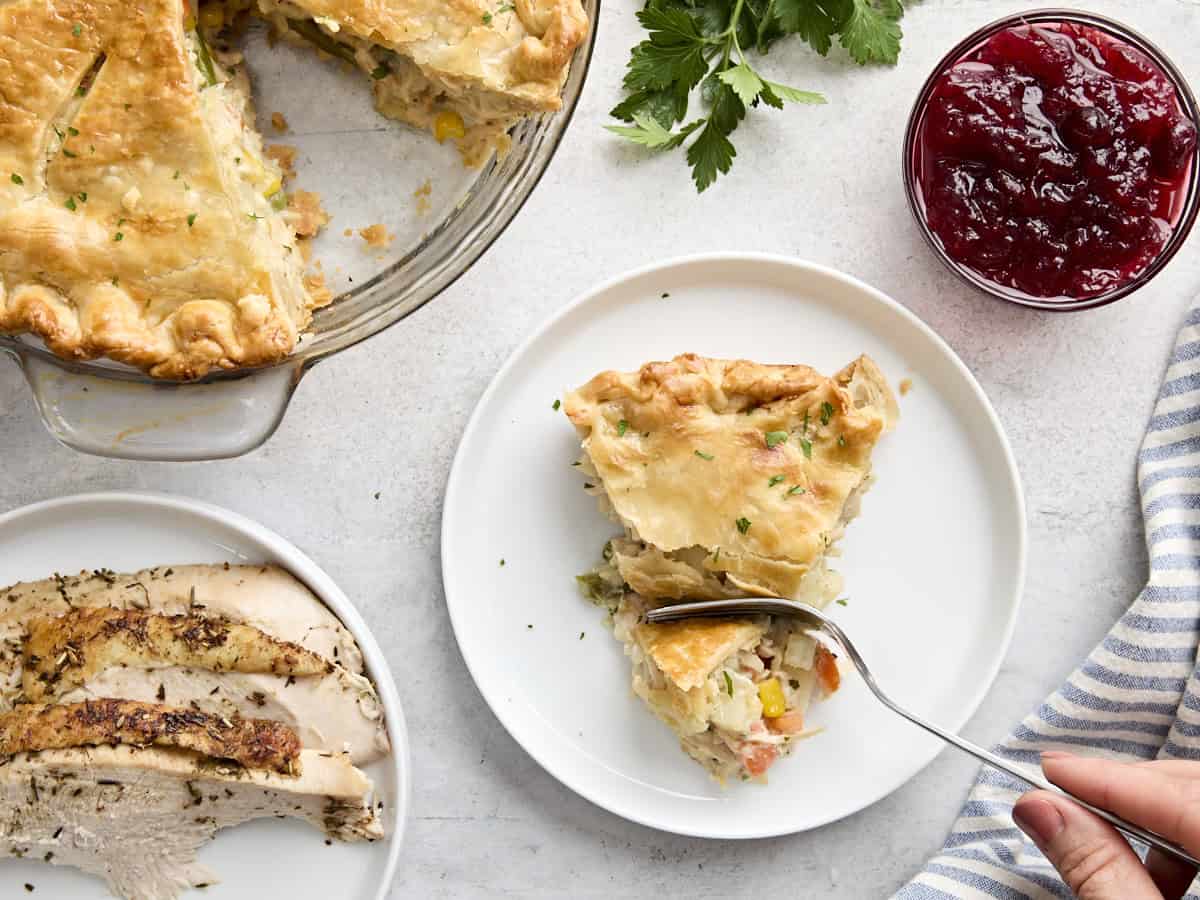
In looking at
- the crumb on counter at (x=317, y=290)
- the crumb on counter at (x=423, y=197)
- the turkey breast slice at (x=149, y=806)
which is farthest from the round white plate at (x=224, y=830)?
the crumb on counter at (x=423, y=197)

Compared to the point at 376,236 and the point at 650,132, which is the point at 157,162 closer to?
the point at 376,236

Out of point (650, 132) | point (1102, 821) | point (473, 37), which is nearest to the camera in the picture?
point (473, 37)

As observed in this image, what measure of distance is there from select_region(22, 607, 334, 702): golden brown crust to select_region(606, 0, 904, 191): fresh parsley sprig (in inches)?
67.9

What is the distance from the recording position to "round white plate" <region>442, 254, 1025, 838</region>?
3.28 metres

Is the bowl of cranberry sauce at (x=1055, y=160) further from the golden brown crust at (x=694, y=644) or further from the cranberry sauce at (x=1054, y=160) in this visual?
the golden brown crust at (x=694, y=644)

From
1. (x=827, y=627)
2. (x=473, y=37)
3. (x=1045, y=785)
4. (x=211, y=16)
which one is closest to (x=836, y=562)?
(x=827, y=627)

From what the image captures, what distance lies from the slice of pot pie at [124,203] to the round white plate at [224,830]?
2.29 ft

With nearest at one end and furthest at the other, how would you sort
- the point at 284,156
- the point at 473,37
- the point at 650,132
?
the point at 473,37
the point at 284,156
the point at 650,132

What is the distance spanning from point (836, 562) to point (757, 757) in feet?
2.00

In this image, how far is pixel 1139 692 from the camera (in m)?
3.31

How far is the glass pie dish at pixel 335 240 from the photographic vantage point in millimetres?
2891

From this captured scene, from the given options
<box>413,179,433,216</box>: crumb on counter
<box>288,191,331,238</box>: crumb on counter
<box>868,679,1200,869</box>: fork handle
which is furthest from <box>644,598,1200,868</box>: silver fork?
<box>288,191,331,238</box>: crumb on counter

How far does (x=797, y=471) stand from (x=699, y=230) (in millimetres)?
810

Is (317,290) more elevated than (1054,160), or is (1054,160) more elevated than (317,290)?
(1054,160)
